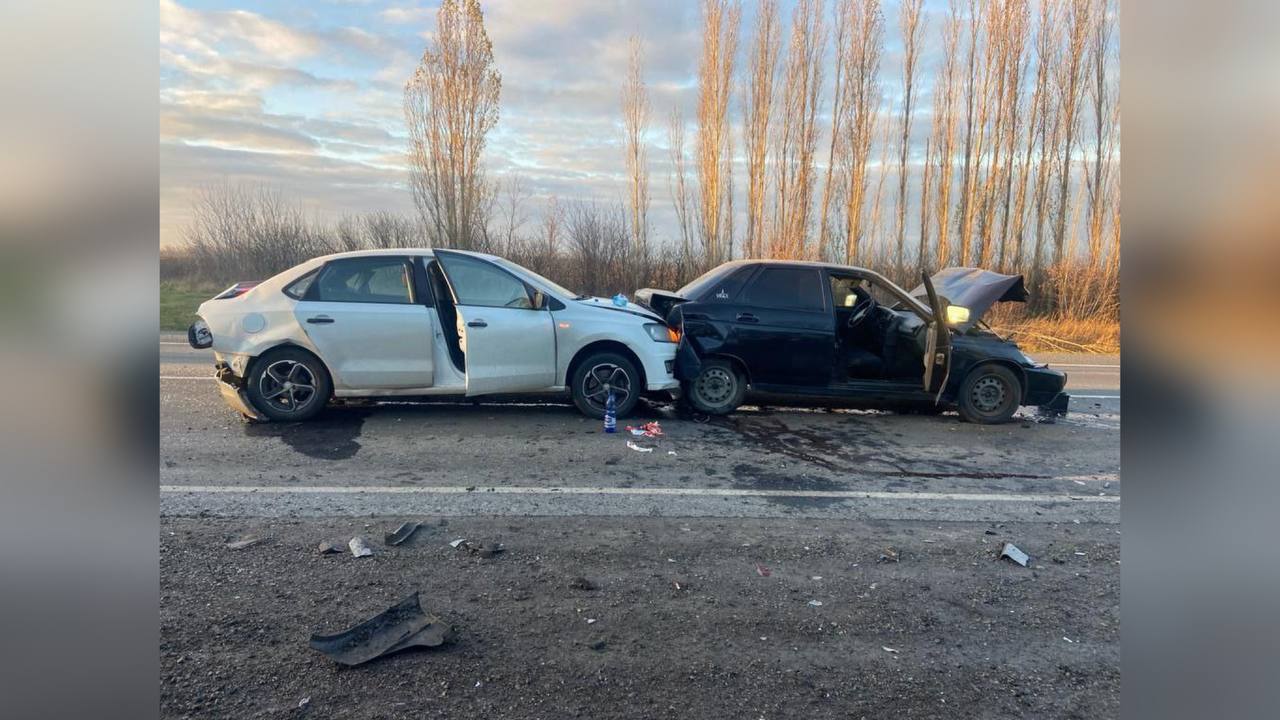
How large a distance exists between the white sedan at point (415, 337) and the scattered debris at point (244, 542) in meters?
2.89

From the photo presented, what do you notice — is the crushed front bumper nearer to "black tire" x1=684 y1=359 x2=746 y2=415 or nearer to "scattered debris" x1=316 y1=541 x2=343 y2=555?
"scattered debris" x1=316 y1=541 x2=343 y2=555

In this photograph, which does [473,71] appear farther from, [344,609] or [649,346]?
[344,609]

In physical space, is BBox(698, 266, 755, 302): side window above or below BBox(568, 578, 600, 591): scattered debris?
above

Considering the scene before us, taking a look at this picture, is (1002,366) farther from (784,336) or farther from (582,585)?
(582,585)

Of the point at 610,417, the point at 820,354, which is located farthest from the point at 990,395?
the point at 610,417

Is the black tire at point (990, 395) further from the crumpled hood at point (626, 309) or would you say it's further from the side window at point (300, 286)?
the side window at point (300, 286)

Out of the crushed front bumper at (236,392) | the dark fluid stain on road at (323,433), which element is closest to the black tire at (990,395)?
the dark fluid stain on road at (323,433)

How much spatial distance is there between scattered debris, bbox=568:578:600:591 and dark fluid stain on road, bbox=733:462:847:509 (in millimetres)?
1853

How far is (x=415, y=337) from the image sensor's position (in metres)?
7.00

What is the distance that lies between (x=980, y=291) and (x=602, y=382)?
4139 millimetres

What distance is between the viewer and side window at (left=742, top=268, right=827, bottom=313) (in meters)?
7.91

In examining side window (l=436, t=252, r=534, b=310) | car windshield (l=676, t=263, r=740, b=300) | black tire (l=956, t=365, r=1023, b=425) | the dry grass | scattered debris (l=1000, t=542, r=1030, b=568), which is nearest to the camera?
scattered debris (l=1000, t=542, r=1030, b=568)

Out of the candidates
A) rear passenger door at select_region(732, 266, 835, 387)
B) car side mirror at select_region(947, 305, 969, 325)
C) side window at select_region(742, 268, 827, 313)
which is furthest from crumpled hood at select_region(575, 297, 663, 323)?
car side mirror at select_region(947, 305, 969, 325)

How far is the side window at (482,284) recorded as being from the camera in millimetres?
7207
